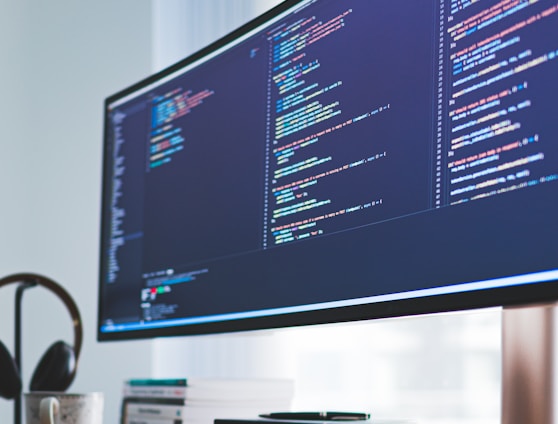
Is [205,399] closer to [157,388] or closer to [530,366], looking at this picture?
[157,388]

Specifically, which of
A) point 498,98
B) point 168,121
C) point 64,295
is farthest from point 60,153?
point 498,98

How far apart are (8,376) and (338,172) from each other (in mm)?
609

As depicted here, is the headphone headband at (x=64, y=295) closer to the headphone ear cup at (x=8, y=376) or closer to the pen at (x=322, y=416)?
the headphone ear cup at (x=8, y=376)

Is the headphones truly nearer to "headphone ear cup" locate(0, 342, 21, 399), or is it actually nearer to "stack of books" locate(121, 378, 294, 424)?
"headphone ear cup" locate(0, 342, 21, 399)

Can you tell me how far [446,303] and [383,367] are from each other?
0.85 m

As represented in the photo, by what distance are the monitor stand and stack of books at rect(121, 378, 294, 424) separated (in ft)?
1.45

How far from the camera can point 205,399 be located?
109 centimetres

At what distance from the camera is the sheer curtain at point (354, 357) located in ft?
4.71

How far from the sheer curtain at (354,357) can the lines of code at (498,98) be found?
70 centimetres

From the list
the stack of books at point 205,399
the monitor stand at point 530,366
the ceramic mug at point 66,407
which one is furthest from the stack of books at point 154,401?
the monitor stand at point 530,366

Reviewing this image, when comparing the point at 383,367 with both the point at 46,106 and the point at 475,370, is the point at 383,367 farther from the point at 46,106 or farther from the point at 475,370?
the point at 46,106

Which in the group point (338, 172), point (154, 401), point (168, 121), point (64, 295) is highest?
point (168, 121)

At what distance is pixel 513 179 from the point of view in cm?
69

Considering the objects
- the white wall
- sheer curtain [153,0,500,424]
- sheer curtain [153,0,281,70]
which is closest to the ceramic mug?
sheer curtain [153,0,500,424]
